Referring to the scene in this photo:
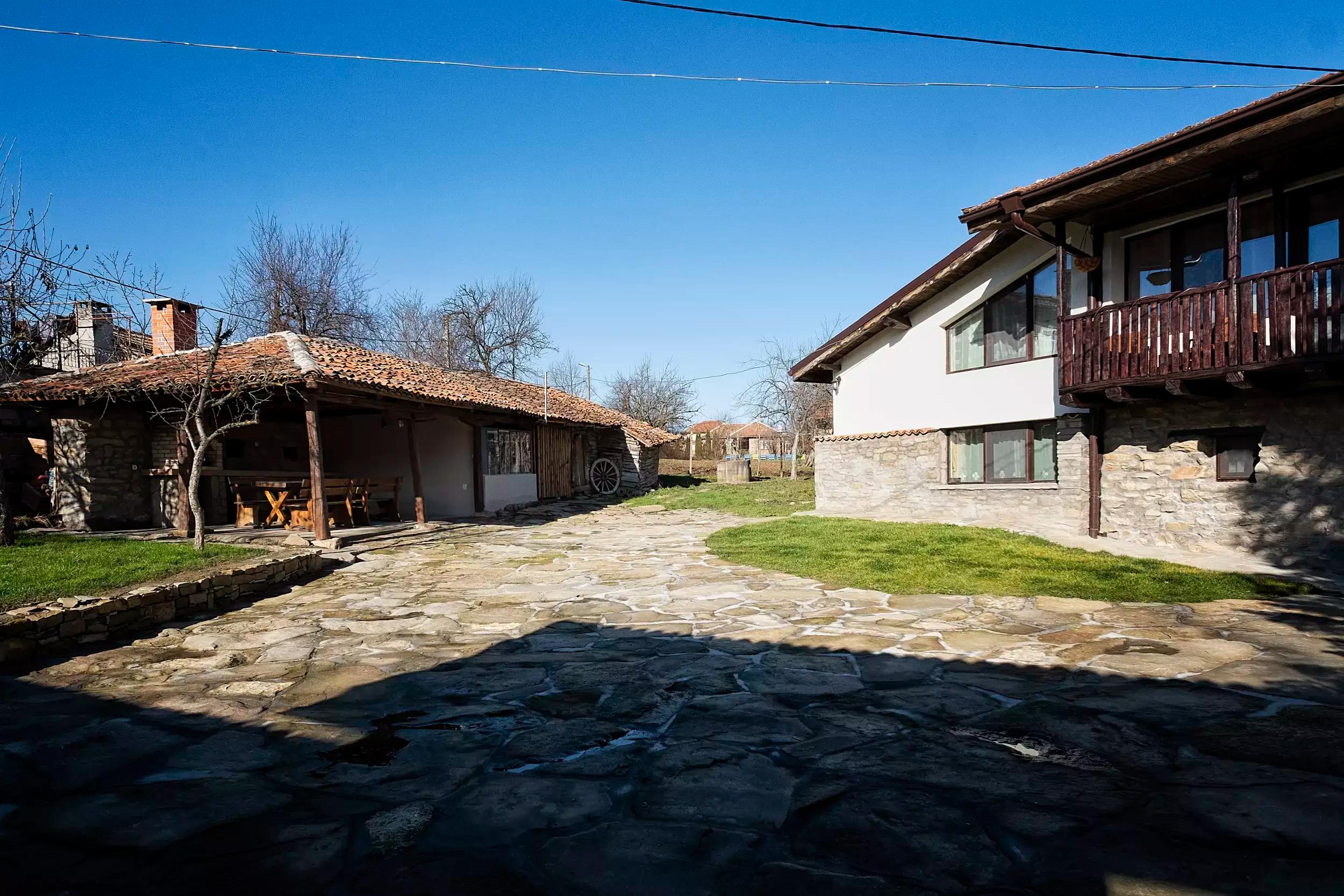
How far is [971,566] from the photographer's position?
823 cm

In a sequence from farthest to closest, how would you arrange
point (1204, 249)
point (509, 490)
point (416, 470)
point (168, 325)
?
point (509, 490)
point (168, 325)
point (416, 470)
point (1204, 249)

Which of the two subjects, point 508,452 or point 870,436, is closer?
point 870,436

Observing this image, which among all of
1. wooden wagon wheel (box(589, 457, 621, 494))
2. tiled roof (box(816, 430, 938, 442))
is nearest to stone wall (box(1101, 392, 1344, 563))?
tiled roof (box(816, 430, 938, 442))

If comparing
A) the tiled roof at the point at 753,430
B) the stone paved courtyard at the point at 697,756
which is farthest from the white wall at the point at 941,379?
the tiled roof at the point at 753,430

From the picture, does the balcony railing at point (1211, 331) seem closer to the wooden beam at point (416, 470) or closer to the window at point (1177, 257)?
the window at point (1177, 257)

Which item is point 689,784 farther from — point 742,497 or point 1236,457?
point 742,497

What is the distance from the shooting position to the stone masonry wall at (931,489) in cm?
1064

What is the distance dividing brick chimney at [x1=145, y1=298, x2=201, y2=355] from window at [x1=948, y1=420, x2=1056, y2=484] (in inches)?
605

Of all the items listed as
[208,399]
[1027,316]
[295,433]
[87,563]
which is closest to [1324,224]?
[1027,316]

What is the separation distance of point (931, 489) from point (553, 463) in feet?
36.4

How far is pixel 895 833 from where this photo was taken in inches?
100

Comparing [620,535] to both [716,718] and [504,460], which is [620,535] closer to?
[504,460]

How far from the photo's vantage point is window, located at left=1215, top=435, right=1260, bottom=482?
28.0ft

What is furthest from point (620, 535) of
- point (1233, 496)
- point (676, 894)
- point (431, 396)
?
point (676, 894)
